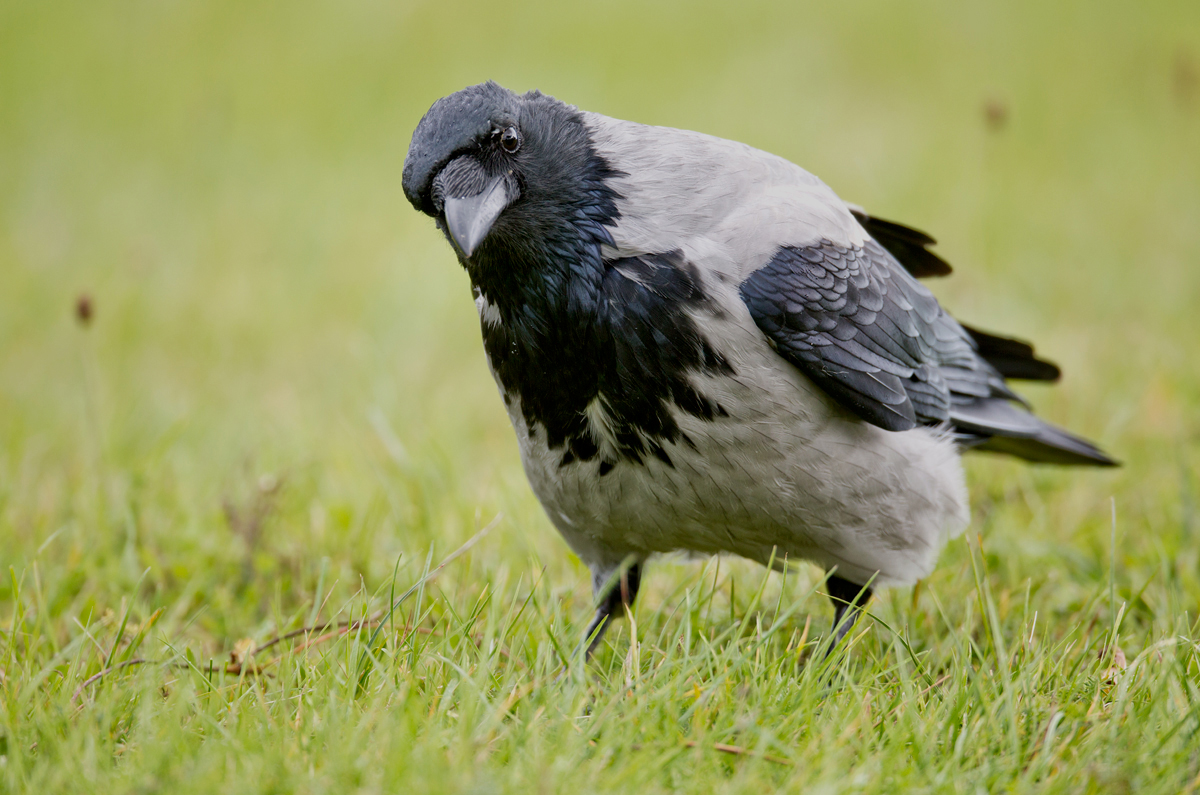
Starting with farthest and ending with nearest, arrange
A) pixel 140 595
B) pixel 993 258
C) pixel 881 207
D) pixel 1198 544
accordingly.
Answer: pixel 881 207, pixel 993 258, pixel 1198 544, pixel 140 595

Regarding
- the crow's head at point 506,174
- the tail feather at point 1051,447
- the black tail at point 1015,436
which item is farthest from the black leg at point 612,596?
the tail feather at point 1051,447

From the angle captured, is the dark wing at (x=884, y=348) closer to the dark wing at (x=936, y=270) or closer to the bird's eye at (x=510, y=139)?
the dark wing at (x=936, y=270)

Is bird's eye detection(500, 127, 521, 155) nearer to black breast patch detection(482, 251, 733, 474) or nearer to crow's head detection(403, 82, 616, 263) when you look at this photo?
crow's head detection(403, 82, 616, 263)

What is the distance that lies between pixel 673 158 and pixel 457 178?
0.69 m

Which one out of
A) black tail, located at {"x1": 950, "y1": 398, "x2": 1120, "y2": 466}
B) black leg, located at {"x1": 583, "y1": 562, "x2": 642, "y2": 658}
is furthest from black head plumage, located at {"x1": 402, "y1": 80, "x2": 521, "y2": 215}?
black tail, located at {"x1": 950, "y1": 398, "x2": 1120, "y2": 466}

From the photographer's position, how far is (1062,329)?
21.6 ft

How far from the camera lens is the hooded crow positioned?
296 cm

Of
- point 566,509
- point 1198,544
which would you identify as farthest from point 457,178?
point 1198,544

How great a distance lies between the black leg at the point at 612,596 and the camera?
3.39 metres

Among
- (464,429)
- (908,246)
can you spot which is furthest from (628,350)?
(464,429)

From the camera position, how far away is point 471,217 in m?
2.81

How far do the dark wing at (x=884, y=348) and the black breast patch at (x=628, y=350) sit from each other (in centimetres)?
21

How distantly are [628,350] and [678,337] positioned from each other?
145 millimetres

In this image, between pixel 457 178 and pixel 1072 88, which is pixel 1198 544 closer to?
pixel 457 178
